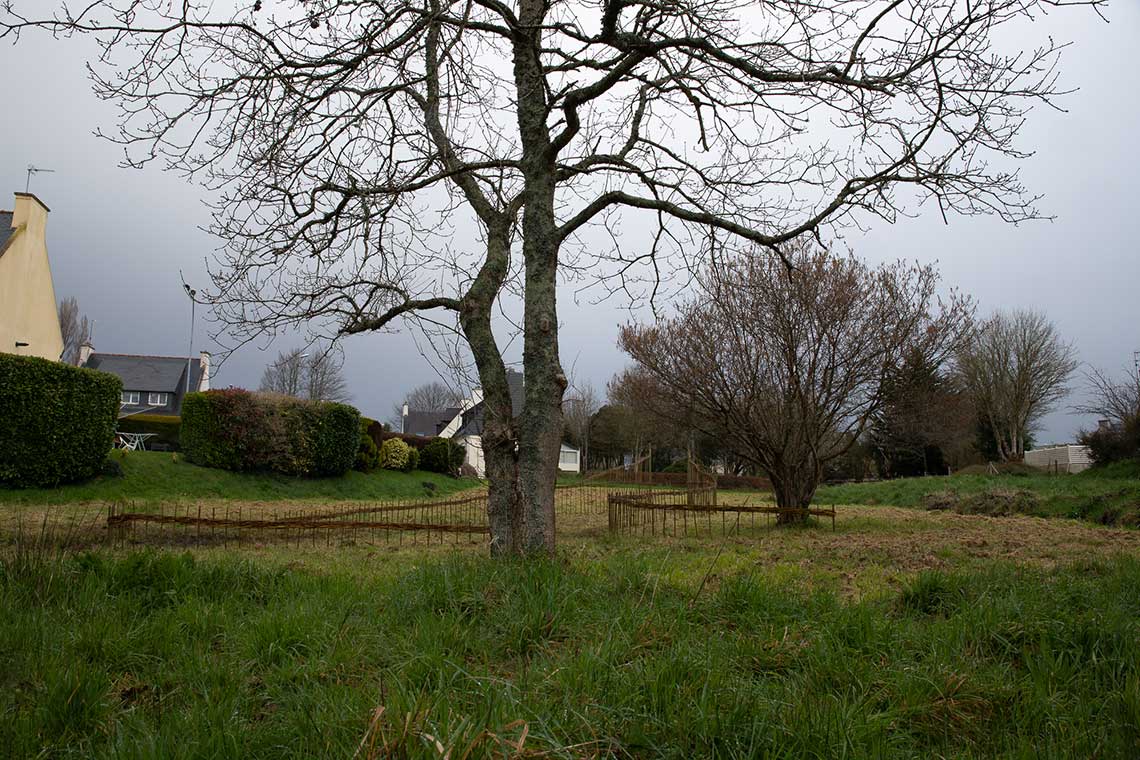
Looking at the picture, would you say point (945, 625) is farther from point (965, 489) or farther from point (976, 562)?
point (965, 489)

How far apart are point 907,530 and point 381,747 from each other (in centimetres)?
1153

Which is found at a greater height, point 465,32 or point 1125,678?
point 465,32

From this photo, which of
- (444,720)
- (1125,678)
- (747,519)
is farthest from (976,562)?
(747,519)

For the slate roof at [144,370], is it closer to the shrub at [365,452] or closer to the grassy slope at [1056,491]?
the shrub at [365,452]

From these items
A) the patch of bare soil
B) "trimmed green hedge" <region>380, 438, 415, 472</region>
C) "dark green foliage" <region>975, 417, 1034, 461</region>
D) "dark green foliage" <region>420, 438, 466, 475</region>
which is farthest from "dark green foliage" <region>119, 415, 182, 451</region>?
"dark green foliage" <region>975, 417, 1034, 461</region>

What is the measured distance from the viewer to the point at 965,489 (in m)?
19.5

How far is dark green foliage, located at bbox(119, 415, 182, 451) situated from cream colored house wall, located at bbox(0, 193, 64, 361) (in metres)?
4.32

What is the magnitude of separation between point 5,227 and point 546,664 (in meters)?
26.7

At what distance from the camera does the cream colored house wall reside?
813 inches

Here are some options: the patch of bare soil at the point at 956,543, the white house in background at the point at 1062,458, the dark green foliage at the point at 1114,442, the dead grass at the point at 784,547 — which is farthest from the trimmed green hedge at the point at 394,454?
the white house in background at the point at 1062,458

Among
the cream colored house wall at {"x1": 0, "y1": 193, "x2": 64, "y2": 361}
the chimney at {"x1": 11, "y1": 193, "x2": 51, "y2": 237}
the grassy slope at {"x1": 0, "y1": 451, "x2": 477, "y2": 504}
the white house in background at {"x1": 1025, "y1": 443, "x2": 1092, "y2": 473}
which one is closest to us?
the grassy slope at {"x1": 0, "y1": 451, "x2": 477, "y2": 504}

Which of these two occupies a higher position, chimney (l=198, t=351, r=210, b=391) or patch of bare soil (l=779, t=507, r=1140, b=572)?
chimney (l=198, t=351, r=210, b=391)

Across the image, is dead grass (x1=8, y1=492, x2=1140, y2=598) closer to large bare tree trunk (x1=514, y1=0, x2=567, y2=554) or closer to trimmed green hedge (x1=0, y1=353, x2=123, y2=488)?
large bare tree trunk (x1=514, y1=0, x2=567, y2=554)

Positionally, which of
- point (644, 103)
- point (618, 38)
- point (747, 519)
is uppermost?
point (644, 103)
